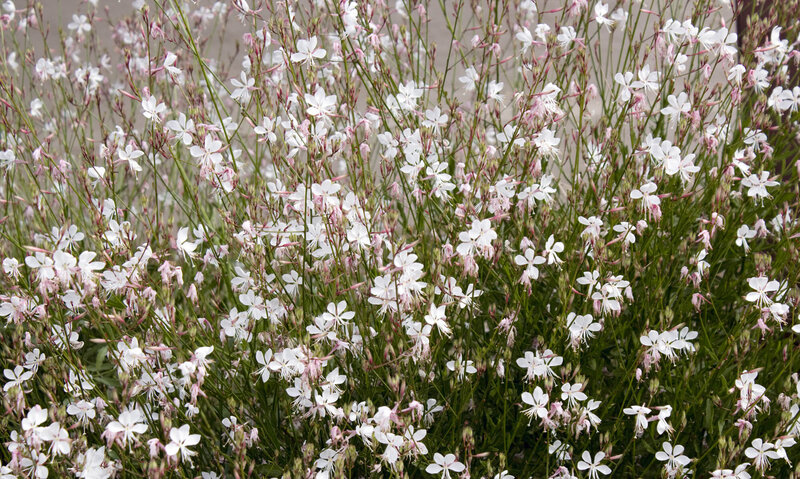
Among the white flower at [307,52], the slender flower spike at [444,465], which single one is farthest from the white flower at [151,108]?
the slender flower spike at [444,465]

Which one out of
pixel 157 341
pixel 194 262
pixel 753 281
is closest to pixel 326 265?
pixel 157 341

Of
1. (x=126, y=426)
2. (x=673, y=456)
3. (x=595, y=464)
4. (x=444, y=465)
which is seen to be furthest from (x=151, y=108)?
(x=673, y=456)

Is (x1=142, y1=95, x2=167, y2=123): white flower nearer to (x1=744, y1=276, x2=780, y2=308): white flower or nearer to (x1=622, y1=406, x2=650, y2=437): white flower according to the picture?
(x1=622, y1=406, x2=650, y2=437): white flower

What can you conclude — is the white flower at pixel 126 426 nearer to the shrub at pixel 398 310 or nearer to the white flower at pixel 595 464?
the shrub at pixel 398 310

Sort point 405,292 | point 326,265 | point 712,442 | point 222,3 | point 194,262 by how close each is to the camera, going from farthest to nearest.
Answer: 1. point 222,3
2. point 194,262
3. point 712,442
4. point 326,265
5. point 405,292

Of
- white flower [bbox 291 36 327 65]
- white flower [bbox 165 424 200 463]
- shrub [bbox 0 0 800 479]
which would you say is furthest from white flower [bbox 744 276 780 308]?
white flower [bbox 165 424 200 463]

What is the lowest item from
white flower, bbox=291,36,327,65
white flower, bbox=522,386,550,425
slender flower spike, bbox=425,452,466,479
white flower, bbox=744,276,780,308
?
slender flower spike, bbox=425,452,466,479

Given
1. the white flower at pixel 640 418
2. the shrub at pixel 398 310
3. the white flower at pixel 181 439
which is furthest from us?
the white flower at pixel 640 418

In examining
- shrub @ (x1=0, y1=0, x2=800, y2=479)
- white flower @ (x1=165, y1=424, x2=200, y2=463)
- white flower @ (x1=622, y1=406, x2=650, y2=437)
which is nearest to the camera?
white flower @ (x1=165, y1=424, x2=200, y2=463)

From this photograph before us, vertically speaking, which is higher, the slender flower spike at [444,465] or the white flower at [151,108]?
the white flower at [151,108]

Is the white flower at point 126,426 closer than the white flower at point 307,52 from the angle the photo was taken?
Yes

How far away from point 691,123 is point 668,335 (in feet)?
2.04

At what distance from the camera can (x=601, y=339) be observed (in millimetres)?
2320

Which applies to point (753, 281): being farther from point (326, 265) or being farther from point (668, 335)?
point (326, 265)
